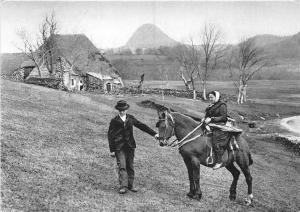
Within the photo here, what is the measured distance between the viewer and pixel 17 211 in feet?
26.0

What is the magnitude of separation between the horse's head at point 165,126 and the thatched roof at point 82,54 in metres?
44.2

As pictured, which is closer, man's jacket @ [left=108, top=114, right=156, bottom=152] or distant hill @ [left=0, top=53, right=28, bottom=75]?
man's jacket @ [left=108, top=114, right=156, bottom=152]

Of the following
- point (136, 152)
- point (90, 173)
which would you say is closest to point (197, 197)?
point (90, 173)

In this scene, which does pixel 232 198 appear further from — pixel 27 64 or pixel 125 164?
pixel 27 64

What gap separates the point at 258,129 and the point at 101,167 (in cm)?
2523

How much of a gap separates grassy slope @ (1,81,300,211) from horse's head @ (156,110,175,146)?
189cm

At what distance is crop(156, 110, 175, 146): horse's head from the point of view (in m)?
9.60

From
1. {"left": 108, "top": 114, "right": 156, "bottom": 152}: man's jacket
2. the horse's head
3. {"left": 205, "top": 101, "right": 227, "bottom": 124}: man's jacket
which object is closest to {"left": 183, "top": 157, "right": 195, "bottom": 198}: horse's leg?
the horse's head

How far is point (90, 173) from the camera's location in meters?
11.8

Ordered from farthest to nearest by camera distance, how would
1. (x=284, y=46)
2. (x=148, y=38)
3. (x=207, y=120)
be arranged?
(x=148, y=38), (x=284, y=46), (x=207, y=120)

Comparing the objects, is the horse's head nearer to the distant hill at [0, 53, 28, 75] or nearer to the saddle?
the saddle

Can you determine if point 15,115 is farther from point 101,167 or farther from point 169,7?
point 169,7

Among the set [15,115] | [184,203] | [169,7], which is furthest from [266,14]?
[184,203]

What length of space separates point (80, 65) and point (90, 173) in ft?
148
